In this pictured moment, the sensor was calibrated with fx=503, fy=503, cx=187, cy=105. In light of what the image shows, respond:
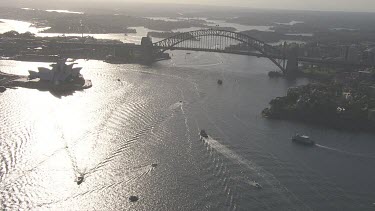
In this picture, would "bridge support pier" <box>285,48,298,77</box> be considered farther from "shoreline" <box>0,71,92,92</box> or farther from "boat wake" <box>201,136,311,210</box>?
"boat wake" <box>201,136,311,210</box>


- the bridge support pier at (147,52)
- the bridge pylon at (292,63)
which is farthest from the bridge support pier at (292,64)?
the bridge support pier at (147,52)

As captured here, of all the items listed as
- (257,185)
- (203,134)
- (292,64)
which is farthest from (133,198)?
(292,64)

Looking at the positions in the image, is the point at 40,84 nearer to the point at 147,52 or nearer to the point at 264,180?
the point at 147,52

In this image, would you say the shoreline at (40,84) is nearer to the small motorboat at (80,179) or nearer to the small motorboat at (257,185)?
the small motorboat at (80,179)

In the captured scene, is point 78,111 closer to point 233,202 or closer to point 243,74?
point 233,202

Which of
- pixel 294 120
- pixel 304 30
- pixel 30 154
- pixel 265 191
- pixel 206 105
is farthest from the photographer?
pixel 304 30

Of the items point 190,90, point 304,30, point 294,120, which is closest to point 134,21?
point 304,30
